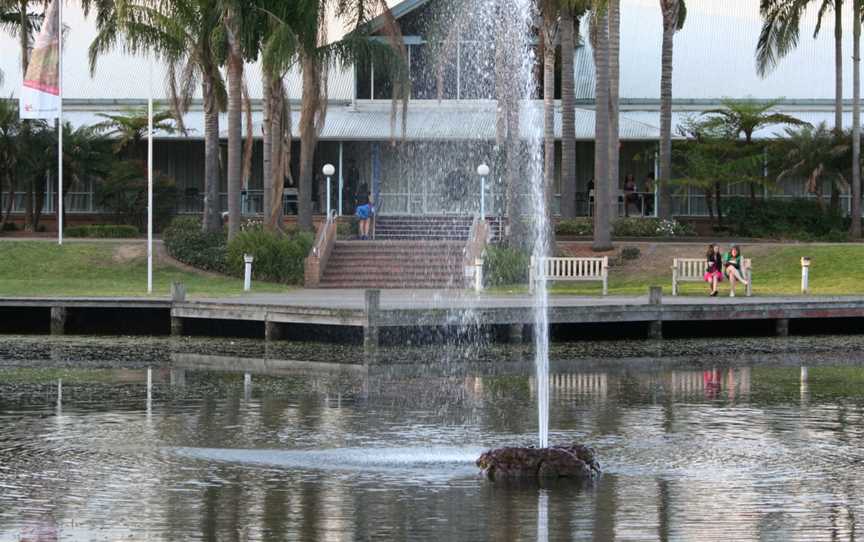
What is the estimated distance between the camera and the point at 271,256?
36.0 m

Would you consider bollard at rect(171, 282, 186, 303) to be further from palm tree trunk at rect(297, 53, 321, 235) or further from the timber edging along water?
palm tree trunk at rect(297, 53, 321, 235)

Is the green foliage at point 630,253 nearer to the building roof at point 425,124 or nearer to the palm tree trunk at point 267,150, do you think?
the building roof at point 425,124

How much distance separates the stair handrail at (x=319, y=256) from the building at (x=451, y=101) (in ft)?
25.3

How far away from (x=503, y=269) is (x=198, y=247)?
7935 millimetres

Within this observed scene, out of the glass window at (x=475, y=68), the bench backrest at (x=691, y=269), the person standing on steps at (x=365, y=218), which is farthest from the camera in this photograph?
the glass window at (x=475, y=68)

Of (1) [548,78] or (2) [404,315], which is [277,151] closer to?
(1) [548,78]

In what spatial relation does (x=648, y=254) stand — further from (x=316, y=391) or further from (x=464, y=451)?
(x=464, y=451)

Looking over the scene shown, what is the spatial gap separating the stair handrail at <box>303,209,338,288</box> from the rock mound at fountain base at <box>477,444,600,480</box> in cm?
2188

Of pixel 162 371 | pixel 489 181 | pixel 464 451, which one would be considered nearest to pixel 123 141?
pixel 489 181

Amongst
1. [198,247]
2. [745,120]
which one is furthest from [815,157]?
[198,247]

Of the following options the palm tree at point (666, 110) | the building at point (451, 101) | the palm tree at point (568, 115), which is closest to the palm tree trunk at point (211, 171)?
the building at point (451, 101)

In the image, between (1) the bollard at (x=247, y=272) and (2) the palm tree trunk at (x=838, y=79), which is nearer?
(1) the bollard at (x=247, y=272)

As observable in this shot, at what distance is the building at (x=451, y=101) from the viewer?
4675 cm

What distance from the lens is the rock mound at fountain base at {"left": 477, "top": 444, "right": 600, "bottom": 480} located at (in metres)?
14.0
